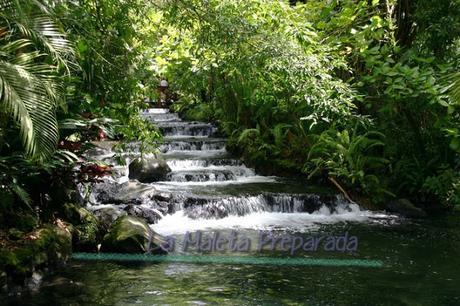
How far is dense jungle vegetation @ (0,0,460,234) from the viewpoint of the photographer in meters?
5.73

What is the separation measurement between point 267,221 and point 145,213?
2.14 meters

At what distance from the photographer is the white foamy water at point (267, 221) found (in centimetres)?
943

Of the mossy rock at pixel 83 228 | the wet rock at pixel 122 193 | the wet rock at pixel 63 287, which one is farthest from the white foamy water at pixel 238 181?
the wet rock at pixel 63 287

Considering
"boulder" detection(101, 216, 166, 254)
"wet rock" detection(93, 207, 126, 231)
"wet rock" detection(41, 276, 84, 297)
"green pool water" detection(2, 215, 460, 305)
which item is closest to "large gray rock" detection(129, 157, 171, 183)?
"wet rock" detection(93, 207, 126, 231)

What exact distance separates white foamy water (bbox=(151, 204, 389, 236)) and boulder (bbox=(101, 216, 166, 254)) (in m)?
1.29

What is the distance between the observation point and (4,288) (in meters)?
5.69

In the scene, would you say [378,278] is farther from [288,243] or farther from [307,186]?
[307,186]

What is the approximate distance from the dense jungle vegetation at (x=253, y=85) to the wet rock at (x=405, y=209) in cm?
28

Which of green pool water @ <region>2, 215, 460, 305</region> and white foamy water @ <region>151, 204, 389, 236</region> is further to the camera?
white foamy water @ <region>151, 204, 389, 236</region>

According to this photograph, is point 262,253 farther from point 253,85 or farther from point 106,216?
point 253,85

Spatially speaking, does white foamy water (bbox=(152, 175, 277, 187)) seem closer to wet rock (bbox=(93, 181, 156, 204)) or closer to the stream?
the stream

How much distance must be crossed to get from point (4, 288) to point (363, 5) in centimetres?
805

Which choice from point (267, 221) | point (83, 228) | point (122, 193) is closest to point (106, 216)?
point (83, 228)

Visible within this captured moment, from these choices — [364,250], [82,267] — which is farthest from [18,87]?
[364,250]
